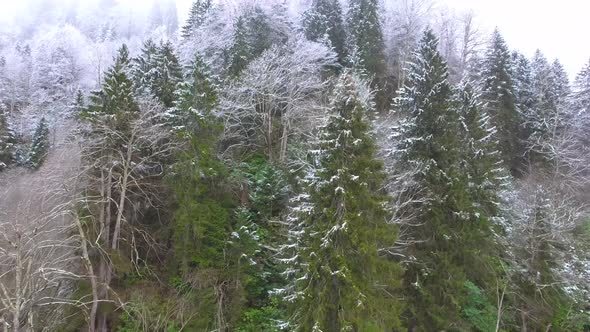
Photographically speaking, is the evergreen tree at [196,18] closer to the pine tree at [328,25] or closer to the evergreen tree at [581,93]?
the pine tree at [328,25]

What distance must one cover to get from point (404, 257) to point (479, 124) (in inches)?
333

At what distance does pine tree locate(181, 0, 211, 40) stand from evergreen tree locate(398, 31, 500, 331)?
27143mm

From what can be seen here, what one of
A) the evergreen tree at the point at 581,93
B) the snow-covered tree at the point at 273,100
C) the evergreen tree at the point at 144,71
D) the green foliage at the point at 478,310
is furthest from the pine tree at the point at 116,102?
the evergreen tree at the point at 581,93

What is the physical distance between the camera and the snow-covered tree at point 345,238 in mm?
12289

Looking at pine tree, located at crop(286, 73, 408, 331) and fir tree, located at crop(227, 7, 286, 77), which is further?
fir tree, located at crop(227, 7, 286, 77)

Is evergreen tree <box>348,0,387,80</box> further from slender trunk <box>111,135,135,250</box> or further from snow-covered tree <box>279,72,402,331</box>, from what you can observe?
snow-covered tree <box>279,72,402,331</box>

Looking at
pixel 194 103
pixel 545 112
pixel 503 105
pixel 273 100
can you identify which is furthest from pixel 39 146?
pixel 545 112

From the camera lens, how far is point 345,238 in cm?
1255

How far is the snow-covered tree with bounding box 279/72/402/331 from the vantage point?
1229 centimetres

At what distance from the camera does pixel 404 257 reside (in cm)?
1656

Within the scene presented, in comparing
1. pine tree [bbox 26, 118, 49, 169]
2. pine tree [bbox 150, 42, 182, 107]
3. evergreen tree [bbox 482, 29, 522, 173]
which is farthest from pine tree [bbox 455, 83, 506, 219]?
pine tree [bbox 26, 118, 49, 169]

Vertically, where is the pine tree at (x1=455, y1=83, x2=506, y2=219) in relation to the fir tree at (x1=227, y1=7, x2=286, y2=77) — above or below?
below

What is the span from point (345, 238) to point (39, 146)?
25.2 metres

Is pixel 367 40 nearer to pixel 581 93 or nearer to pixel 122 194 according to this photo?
pixel 581 93
